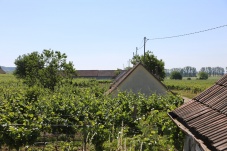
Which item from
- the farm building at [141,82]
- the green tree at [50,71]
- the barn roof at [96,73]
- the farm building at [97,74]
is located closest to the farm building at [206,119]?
the farm building at [141,82]

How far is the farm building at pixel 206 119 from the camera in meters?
3.42

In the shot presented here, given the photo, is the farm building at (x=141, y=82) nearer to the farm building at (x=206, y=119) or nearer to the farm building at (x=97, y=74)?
the farm building at (x=206, y=119)

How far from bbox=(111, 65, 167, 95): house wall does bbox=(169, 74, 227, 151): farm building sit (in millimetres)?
17599

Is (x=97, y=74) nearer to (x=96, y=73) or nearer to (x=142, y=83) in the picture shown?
(x=96, y=73)

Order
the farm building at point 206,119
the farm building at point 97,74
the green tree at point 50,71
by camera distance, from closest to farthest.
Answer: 1. the farm building at point 206,119
2. the green tree at point 50,71
3. the farm building at point 97,74

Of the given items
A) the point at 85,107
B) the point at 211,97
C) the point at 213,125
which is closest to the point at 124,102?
the point at 85,107

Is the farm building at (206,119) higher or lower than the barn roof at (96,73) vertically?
lower

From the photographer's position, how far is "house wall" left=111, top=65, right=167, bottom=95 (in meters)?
22.9

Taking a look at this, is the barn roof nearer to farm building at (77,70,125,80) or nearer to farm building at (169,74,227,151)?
farm building at (77,70,125,80)

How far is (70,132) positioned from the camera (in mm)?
12055

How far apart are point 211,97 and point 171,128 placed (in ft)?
8.28

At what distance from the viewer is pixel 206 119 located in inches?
159

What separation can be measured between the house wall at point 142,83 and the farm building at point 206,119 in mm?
17599

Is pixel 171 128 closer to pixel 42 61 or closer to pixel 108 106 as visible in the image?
pixel 108 106
